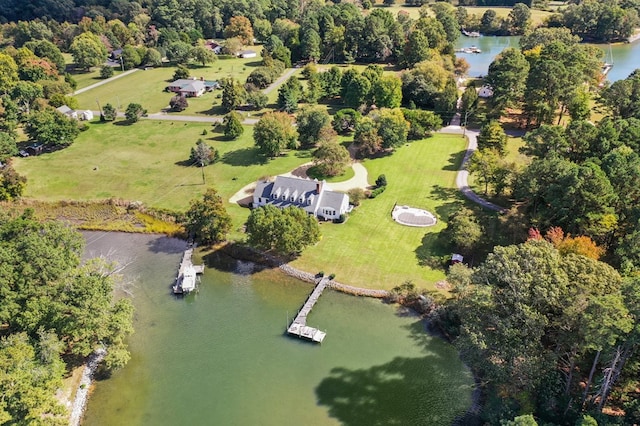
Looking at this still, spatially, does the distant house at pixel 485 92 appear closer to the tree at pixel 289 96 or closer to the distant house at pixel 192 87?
the tree at pixel 289 96

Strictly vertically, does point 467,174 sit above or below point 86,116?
above

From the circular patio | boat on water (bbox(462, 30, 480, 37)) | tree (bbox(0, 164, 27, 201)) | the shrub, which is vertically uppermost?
boat on water (bbox(462, 30, 480, 37))

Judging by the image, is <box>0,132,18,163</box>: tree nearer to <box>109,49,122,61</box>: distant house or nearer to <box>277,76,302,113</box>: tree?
<box>277,76,302,113</box>: tree

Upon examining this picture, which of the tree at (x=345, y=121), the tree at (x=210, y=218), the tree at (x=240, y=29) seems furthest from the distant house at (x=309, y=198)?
the tree at (x=240, y=29)

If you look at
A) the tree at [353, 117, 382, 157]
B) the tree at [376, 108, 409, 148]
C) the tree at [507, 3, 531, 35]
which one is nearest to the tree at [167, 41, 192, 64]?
the tree at [353, 117, 382, 157]

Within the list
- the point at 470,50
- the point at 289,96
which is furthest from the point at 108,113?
the point at 470,50

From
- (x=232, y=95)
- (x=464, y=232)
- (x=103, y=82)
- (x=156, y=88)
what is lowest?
(x=103, y=82)

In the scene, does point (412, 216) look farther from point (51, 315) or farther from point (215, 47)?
point (215, 47)

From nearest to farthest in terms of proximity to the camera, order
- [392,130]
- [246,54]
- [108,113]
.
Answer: [392,130]
[108,113]
[246,54]
